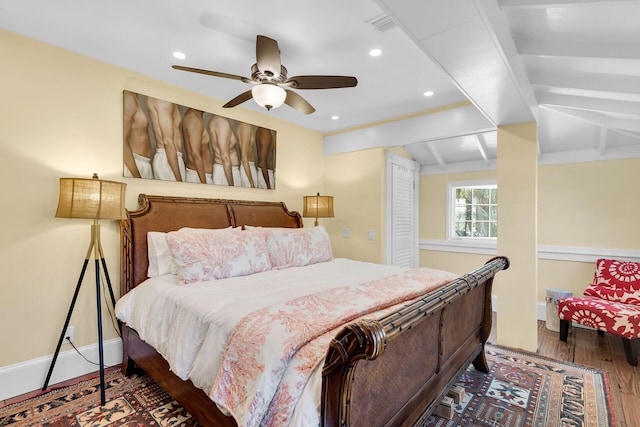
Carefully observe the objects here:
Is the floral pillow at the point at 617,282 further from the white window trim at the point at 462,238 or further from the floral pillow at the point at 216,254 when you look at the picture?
the floral pillow at the point at 216,254

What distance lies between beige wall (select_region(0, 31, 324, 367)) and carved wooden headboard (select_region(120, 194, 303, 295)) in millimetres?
141

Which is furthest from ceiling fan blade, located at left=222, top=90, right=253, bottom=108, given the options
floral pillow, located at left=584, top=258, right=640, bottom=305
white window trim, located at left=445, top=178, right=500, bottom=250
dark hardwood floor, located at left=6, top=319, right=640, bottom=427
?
floral pillow, located at left=584, top=258, right=640, bottom=305

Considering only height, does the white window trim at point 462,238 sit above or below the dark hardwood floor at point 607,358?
above

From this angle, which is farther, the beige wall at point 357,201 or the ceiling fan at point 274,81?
the beige wall at point 357,201

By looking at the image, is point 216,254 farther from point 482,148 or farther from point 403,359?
point 482,148

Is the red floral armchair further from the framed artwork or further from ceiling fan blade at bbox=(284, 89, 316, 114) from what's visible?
the framed artwork

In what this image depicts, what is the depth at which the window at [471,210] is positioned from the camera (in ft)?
15.1

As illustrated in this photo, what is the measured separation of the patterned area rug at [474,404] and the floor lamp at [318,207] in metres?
2.29

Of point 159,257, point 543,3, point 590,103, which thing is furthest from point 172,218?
point 590,103

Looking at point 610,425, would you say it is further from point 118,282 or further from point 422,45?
point 118,282

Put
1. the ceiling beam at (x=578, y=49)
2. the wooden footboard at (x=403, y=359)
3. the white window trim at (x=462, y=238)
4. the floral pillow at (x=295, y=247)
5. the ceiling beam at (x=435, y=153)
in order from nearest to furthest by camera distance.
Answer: the wooden footboard at (x=403, y=359), the ceiling beam at (x=578, y=49), the floral pillow at (x=295, y=247), the ceiling beam at (x=435, y=153), the white window trim at (x=462, y=238)

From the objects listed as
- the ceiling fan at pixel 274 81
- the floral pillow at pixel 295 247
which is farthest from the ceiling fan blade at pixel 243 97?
the floral pillow at pixel 295 247

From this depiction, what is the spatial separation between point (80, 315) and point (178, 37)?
7.69 ft

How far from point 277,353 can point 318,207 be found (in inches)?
111
